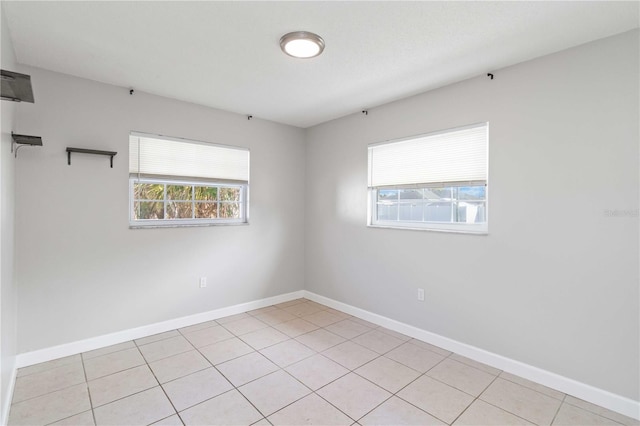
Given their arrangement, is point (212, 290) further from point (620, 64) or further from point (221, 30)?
point (620, 64)

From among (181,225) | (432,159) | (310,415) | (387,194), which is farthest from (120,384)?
(432,159)

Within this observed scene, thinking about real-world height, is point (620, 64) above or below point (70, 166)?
above

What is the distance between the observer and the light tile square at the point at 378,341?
3.01 m

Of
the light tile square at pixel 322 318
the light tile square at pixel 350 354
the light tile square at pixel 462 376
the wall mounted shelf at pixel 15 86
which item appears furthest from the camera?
the light tile square at pixel 322 318

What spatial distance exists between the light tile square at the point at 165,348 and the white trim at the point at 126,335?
0.76ft

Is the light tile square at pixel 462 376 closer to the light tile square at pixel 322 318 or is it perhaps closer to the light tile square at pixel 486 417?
the light tile square at pixel 486 417

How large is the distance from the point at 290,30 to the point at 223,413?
99.5 inches

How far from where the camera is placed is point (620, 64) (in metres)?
2.09

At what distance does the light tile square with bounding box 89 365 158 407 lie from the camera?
7.22 feet

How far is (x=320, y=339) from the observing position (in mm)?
3197

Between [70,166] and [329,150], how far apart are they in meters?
2.79

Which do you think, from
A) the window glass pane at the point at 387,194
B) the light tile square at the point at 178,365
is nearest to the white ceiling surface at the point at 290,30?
the window glass pane at the point at 387,194

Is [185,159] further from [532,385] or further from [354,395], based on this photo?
[532,385]

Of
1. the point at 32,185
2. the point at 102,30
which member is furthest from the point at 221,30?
the point at 32,185
